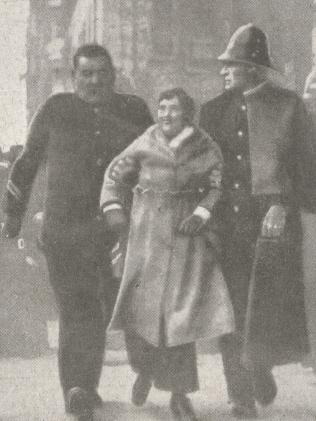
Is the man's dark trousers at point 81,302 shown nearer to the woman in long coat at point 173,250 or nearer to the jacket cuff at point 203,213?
the woman in long coat at point 173,250

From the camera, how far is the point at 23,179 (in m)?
5.27

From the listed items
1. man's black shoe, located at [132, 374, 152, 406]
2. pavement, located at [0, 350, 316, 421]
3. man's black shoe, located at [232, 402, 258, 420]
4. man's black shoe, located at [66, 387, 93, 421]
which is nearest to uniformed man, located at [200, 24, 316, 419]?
man's black shoe, located at [232, 402, 258, 420]

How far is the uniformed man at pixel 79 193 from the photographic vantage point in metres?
5.18

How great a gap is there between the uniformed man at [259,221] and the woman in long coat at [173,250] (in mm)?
183

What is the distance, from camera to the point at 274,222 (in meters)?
5.06

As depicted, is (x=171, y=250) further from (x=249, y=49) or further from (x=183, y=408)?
(x=249, y=49)

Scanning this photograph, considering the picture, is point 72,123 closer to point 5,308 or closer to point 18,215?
point 18,215

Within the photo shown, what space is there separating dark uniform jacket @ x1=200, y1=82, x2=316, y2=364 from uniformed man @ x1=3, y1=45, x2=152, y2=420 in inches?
22.2

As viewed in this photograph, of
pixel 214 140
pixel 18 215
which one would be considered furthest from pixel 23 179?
pixel 214 140

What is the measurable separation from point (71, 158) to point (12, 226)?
0.49 m

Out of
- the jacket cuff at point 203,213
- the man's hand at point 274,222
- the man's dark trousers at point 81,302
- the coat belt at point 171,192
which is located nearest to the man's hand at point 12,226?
the man's dark trousers at point 81,302

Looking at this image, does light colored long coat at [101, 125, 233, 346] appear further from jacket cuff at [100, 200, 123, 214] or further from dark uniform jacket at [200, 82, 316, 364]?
dark uniform jacket at [200, 82, 316, 364]

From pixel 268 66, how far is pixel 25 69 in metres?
1.66

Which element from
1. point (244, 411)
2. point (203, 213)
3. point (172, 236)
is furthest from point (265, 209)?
point (244, 411)
